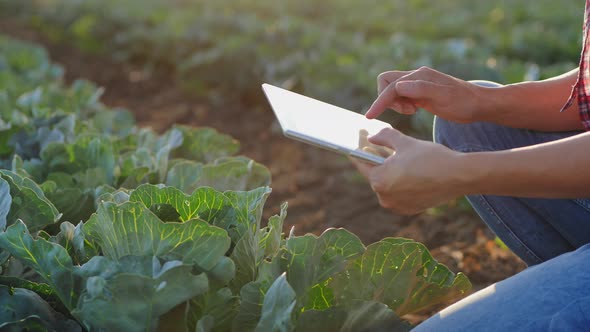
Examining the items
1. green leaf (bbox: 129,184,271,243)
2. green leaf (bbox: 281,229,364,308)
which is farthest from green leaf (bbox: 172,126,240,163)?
green leaf (bbox: 281,229,364,308)

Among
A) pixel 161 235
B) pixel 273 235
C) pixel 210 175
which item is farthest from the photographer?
pixel 210 175

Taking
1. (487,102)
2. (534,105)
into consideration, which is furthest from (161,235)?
(534,105)

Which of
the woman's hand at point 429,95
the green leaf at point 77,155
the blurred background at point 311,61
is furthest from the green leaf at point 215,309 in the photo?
the blurred background at point 311,61

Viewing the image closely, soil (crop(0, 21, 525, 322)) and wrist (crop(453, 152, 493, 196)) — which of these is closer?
wrist (crop(453, 152, 493, 196))

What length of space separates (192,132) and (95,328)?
4.84 ft

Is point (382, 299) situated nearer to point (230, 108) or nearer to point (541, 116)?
point (541, 116)

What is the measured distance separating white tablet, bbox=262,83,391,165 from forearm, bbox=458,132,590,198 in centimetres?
20

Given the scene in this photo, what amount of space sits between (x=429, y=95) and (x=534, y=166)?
1.71 feet

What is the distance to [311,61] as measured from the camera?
5.61 meters

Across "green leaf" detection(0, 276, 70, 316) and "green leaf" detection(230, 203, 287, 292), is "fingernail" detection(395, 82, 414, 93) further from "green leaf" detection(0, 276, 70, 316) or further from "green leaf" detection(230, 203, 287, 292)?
"green leaf" detection(0, 276, 70, 316)

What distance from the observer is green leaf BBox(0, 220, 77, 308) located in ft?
5.23

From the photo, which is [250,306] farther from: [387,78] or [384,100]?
[387,78]

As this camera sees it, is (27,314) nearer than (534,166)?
No

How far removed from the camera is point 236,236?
1758 mm
